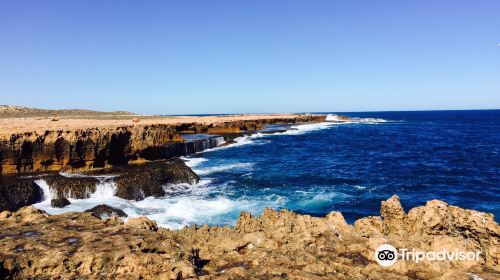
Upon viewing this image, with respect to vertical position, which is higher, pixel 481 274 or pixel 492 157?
pixel 481 274

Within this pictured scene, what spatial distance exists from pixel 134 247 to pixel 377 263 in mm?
5125

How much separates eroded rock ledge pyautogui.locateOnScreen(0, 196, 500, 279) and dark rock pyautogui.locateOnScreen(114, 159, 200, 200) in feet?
41.4

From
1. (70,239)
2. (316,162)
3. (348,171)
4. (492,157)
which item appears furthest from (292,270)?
(492,157)

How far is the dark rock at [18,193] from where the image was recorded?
755 inches

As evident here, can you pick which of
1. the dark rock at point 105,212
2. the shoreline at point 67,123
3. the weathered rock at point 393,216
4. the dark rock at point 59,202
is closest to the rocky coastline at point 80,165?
the dark rock at point 59,202

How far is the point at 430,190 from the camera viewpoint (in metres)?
24.6

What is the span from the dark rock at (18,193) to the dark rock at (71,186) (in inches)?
34.9

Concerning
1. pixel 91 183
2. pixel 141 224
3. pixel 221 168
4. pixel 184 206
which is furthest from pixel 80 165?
pixel 141 224

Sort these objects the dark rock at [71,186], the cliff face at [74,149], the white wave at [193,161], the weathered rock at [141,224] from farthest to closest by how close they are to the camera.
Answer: the white wave at [193,161]
the cliff face at [74,149]
the dark rock at [71,186]
the weathered rock at [141,224]

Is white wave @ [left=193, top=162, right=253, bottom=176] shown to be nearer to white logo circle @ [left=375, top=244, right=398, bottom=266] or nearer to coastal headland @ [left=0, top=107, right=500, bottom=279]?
coastal headland @ [left=0, top=107, right=500, bottom=279]

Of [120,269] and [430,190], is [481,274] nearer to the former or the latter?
[120,269]

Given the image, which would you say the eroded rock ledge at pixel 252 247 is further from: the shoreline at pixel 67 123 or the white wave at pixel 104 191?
the shoreline at pixel 67 123

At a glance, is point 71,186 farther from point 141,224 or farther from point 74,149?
point 141,224

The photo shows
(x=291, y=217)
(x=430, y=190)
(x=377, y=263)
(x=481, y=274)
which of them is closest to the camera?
(x=481, y=274)
